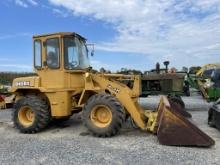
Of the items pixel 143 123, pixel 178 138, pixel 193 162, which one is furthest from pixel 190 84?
pixel 193 162

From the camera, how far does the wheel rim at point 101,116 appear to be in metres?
9.20

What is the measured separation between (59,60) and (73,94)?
1.00 meters

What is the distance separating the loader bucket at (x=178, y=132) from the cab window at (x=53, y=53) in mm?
3429

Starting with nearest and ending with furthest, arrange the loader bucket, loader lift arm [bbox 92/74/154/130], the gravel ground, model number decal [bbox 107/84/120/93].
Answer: the gravel ground
the loader bucket
loader lift arm [bbox 92/74/154/130]
model number decal [bbox 107/84/120/93]

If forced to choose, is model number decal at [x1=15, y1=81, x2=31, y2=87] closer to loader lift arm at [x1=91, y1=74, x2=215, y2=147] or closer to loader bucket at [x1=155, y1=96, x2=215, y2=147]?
loader lift arm at [x1=91, y1=74, x2=215, y2=147]

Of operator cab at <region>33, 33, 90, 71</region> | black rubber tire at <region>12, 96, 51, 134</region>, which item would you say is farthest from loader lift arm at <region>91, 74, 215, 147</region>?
black rubber tire at <region>12, 96, 51, 134</region>

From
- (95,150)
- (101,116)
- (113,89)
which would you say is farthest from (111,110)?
(95,150)

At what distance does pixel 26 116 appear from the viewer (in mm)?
10516

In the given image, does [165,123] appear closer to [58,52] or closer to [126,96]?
[126,96]

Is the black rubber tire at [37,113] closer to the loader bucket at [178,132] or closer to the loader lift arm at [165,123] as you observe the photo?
the loader lift arm at [165,123]

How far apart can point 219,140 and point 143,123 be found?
180 centimetres

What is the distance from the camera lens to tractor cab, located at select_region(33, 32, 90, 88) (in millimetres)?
10008

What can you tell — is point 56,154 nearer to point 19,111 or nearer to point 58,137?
point 58,137

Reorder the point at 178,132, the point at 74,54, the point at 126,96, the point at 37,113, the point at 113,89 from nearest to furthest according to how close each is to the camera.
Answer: the point at 178,132, the point at 126,96, the point at 113,89, the point at 37,113, the point at 74,54
